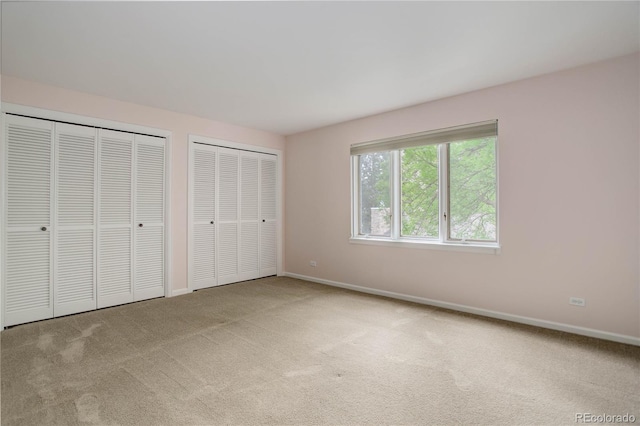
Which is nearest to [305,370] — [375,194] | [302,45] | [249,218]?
[302,45]

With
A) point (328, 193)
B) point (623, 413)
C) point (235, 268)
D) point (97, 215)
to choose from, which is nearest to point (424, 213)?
point (328, 193)

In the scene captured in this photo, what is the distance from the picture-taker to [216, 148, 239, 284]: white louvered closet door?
16.5 ft

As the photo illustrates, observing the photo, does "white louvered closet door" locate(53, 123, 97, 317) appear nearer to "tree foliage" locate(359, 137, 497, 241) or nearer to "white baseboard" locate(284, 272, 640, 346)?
"white baseboard" locate(284, 272, 640, 346)

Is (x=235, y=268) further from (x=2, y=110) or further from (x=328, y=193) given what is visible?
(x=2, y=110)

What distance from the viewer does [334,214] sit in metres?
5.12

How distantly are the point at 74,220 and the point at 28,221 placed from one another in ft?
1.29

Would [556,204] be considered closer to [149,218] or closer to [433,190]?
[433,190]

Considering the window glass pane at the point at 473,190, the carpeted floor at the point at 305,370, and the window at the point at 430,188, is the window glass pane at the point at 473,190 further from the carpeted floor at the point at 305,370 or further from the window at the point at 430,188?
the carpeted floor at the point at 305,370

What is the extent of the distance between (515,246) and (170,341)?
3527mm

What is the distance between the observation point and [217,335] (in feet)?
10.0

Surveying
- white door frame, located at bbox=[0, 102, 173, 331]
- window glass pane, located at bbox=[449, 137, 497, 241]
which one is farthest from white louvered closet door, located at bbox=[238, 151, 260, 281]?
window glass pane, located at bbox=[449, 137, 497, 241]

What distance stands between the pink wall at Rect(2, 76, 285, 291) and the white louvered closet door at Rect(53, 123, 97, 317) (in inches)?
10.7

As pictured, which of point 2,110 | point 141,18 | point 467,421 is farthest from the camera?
point 2,110

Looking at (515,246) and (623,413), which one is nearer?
(623,413)
